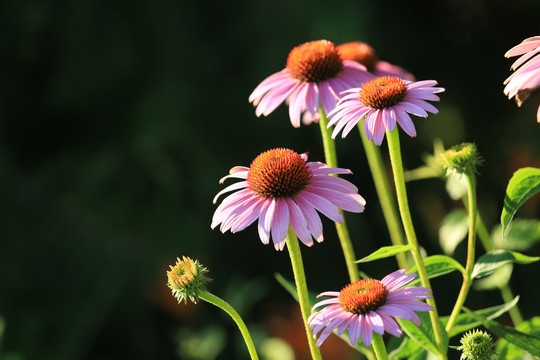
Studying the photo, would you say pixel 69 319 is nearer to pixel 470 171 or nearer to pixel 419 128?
pixel 419 128

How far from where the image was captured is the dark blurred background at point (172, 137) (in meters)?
1.94

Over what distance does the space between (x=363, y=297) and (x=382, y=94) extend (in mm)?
213

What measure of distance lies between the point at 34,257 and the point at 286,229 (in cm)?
155

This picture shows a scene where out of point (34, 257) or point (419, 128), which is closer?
point (34, 257)

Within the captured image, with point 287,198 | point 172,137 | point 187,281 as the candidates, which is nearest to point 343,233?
point 287,198

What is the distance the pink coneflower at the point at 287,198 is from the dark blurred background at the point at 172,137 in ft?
4.02

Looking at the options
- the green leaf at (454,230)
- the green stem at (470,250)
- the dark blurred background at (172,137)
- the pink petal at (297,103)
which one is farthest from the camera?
the dark blurred background at (172,137)

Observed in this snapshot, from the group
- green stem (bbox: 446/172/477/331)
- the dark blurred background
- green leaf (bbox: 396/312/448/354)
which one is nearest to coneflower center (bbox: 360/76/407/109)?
green stem (bbox: 446/172/477/331)

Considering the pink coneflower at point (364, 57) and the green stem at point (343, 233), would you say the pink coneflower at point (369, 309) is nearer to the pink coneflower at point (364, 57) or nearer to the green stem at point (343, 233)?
the green stem at point (343, 233)

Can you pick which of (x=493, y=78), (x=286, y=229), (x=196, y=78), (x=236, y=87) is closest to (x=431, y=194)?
(x=493, y=78)

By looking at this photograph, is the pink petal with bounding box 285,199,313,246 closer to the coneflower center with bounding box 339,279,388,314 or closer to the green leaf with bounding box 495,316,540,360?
the coneflower center with bounding box 339,279,388,314

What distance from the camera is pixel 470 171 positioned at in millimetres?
661

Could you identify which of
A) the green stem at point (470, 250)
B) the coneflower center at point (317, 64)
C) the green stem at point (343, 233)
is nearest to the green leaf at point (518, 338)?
the green stem at point (470, 250)

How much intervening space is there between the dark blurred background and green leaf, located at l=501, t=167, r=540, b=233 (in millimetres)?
1244
